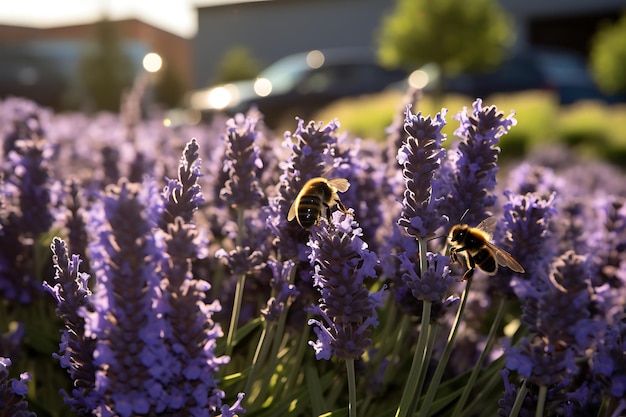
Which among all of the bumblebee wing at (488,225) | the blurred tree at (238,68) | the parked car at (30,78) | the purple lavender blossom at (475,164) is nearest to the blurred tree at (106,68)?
the parked car at (30,78)

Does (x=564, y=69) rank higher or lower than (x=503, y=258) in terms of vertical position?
higher

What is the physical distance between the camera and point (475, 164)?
2.04 m

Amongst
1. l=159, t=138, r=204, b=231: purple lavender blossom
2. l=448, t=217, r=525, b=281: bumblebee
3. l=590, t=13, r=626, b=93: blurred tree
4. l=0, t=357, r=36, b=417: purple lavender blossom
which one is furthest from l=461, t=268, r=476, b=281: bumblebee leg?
l=590, t=13, r=626, b=93: blurred tree

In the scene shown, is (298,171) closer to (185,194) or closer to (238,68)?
(185,194)

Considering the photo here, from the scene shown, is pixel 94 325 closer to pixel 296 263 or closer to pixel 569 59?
pixel 296 263

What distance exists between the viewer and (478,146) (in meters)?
2.05

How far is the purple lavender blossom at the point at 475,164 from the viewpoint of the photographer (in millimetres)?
2031

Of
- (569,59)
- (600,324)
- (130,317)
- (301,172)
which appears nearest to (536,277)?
(600,324)

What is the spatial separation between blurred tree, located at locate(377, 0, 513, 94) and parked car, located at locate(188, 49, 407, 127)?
2.90 meters

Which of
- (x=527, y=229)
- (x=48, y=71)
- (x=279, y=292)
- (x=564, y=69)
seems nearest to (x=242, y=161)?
(x=279, y=292)

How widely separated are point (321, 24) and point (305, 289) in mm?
39088

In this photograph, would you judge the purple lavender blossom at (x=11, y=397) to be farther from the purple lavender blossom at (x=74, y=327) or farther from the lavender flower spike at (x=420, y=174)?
the lavender flower spike at (x=420, y=174)

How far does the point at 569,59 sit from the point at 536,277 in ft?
91.3

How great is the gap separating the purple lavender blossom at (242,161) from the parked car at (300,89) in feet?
53.7
